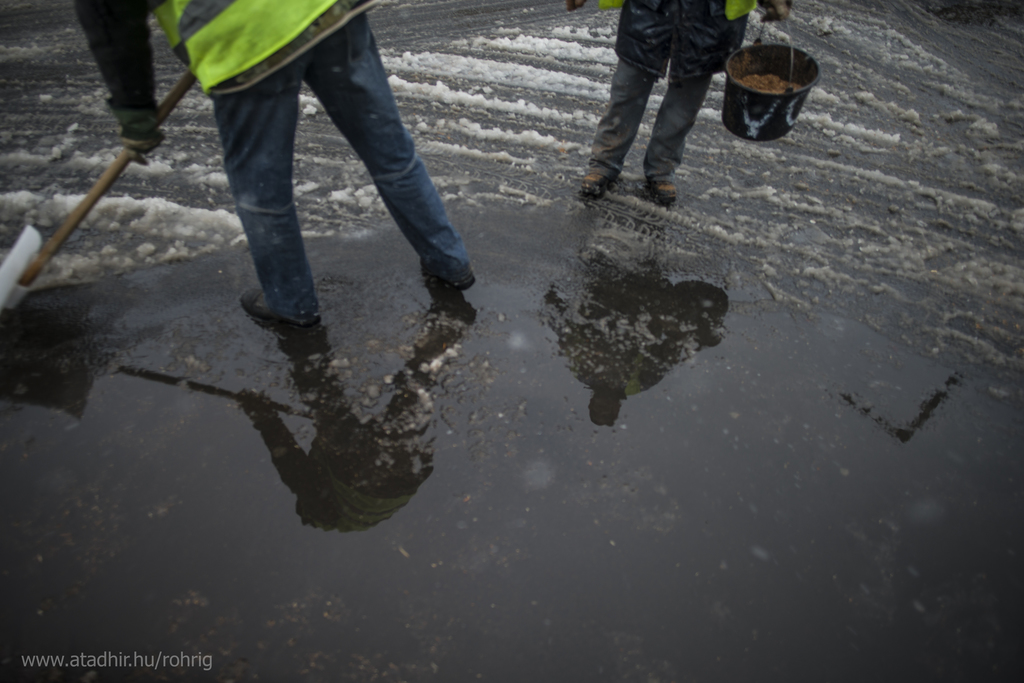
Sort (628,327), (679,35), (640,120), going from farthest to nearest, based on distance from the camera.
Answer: (640,120)
(679,35)
(628,327)

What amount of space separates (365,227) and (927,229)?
123 inches

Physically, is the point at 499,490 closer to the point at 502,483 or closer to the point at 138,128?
the point at 502,483

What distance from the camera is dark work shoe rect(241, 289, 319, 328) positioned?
2.50m

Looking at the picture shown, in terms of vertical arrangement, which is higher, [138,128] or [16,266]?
[138,128]

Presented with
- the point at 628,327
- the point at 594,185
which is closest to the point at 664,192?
the point at 594,185

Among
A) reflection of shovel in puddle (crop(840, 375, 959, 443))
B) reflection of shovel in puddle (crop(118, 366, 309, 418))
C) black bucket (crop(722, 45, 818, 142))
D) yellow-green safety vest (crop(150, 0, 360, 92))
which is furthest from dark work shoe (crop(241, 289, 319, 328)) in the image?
reflection of shovel in puddle (crop(840, 375, 959, 443))

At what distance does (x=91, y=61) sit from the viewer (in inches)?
176

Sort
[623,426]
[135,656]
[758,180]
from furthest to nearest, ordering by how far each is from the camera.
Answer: [758,180], [623,426], [135,656]

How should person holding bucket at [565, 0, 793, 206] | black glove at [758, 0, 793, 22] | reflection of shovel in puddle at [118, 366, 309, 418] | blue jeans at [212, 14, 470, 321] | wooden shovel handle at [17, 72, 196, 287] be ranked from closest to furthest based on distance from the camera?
blue jeans at [212, 14, 470, 321] < wooden shovel handle at [17, 72, 196, 287] < reflection of shovel in puddle at [118, 366, 309, 418] < black glove at [758, 0, 793, 22] < person holding bucket at [565, 0, 793, 206]

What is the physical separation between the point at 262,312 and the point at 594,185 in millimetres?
1947

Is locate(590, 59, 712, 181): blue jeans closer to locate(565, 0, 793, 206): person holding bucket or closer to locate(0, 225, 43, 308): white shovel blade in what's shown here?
locate(565, 0, 793, 206): person holding bucket

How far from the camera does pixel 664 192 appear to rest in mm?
3346

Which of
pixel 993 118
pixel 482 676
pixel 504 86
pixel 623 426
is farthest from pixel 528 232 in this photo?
pixel 993 118

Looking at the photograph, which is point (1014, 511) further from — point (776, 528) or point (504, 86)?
point (504, 86)
